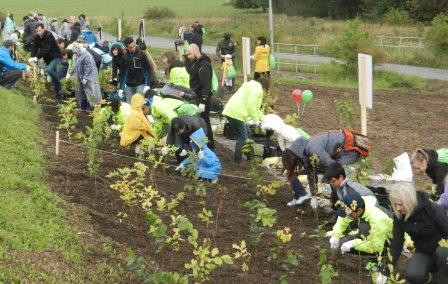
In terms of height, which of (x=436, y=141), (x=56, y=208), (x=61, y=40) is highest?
(x=61, y=40)

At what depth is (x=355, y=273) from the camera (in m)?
7.74

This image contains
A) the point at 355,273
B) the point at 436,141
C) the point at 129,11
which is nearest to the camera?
the point at 355,273

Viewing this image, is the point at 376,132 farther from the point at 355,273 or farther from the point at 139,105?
the point at 355,273

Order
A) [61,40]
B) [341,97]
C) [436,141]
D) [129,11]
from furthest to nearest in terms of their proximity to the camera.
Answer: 1. [129,11]
2. [341,97]
3. [61,40]
4. [436,141]

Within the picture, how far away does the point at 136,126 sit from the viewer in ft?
37.6

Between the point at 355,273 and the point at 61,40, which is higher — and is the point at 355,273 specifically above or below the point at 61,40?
below

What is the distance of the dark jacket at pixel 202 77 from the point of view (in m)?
12.4

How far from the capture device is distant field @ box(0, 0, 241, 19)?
74625mm

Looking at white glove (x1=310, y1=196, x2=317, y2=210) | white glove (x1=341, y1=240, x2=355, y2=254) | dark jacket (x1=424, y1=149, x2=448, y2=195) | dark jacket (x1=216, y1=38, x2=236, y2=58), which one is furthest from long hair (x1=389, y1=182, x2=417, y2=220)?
dark jacket (x1=216, y1=38, x2=236, y2=58)

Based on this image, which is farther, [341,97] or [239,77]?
[239,77]

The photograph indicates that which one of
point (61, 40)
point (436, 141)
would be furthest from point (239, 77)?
point (436, 141)

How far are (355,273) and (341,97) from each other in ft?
47.1

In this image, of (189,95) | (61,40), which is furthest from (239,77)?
(189,95)

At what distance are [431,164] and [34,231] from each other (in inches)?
166
